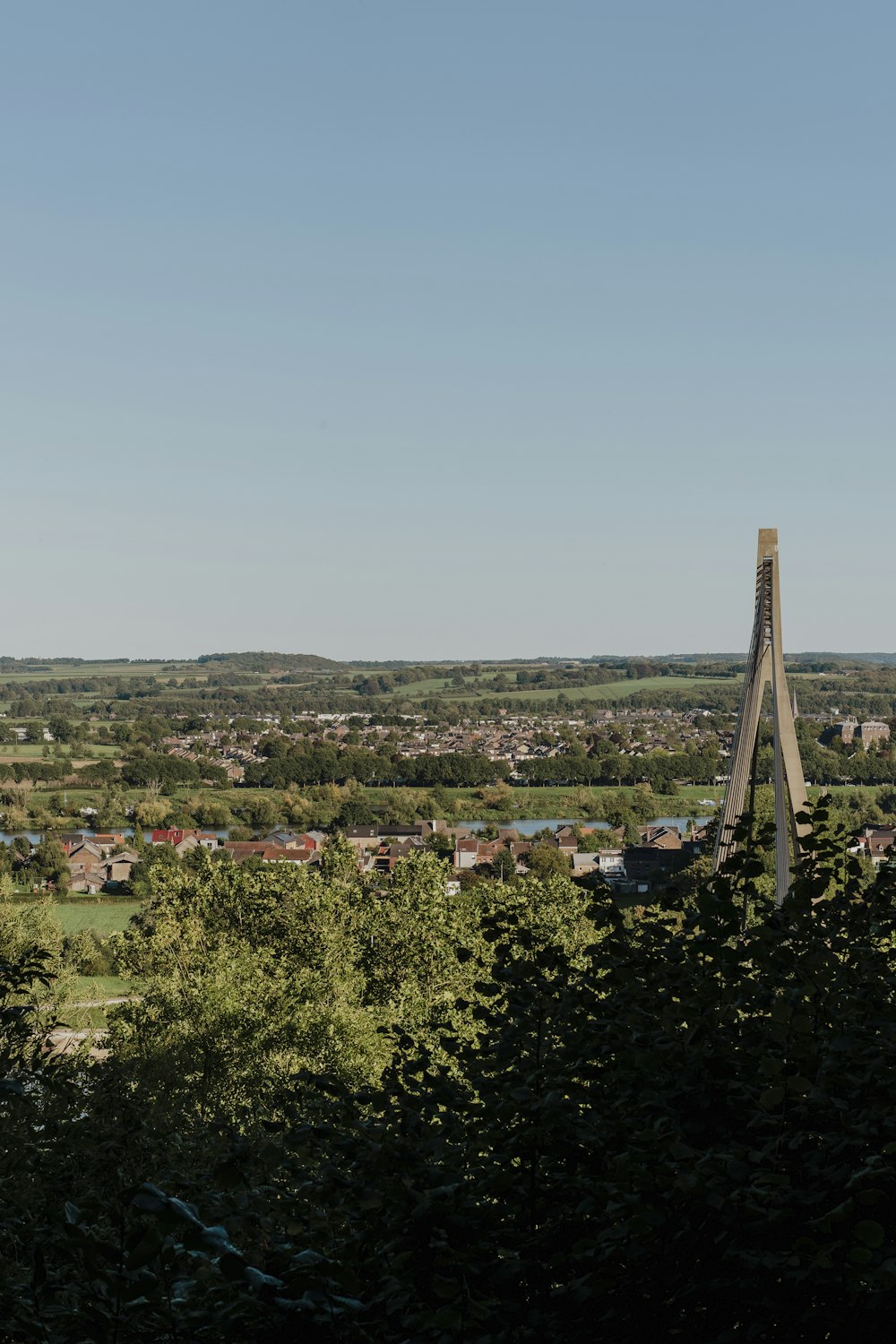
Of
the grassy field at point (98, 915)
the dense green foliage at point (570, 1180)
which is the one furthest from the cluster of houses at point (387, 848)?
the dense green foliage at point (570, 1180)

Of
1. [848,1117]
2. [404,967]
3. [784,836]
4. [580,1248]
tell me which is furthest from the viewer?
[404,967]

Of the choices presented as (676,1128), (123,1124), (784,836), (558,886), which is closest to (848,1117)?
(676,1128)

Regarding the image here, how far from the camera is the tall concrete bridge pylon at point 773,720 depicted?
19969 millimetres

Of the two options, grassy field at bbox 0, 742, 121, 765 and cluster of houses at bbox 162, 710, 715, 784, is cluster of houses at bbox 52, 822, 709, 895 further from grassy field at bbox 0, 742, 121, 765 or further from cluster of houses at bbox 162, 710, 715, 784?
grassy field at bbox 0, 742, 121, 765

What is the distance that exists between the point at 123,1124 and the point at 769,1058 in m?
3.11

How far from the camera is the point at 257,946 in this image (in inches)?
1002

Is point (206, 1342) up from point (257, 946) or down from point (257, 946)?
up

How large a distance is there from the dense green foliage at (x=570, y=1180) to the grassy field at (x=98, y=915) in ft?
156

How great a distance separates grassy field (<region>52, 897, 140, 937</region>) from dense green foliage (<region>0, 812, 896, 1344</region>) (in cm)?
4750

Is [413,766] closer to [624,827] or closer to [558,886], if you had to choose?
[624,827]

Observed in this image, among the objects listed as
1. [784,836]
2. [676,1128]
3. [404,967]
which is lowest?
[404,967]

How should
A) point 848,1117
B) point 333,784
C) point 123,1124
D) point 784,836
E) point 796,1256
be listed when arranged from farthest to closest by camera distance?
point 333,784, point 784,836, point 123,1124, point 848,1117, point 796,1256

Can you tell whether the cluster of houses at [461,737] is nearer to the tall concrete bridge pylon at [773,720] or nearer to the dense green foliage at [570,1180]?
the tall concrete bridge pylon at [773,720]

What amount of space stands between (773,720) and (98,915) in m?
42.7
